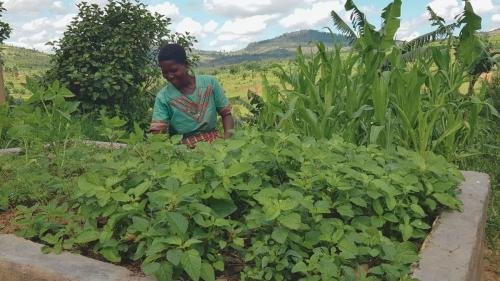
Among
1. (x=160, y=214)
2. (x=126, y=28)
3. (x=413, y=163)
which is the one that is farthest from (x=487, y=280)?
(x=126, y=28)

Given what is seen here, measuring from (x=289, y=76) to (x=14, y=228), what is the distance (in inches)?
96.3

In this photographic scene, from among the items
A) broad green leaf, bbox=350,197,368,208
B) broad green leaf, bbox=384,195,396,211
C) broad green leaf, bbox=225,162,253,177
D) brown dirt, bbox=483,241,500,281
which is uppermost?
broad green leaf, bbox=225,162,253,177

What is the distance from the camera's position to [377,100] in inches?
136

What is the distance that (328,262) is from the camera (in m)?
1.85

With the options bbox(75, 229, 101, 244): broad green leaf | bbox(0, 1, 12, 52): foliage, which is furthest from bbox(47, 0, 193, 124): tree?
bbox(75, 229, 101, 244): broad green leaf

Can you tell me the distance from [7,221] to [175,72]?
1624 mm

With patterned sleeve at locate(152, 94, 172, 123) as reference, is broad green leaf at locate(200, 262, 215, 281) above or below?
below

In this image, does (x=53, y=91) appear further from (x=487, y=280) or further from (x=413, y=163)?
(x=487, y=280)

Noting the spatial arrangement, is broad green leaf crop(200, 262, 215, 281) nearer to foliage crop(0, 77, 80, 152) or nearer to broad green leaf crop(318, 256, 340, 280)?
broad green leaf crop(318, 256, 340, 280)

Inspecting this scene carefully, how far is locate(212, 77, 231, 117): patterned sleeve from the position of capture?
13.6 ft

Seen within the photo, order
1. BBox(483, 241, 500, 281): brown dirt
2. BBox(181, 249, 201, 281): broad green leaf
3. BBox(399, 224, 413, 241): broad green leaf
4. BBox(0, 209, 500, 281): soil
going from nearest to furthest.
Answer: BBox(181, 249, 201, 281): broad green leaf, BBox(0, 209, 500, 281): soil, BBox(399, 224, 413, 241): broad green leaf, BBox(483, 241, 500, 281): brown dirt

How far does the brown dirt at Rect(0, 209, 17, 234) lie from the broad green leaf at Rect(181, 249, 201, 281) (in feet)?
3.71

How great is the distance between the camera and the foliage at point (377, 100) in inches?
141

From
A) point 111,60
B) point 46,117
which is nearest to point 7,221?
point 46,117
